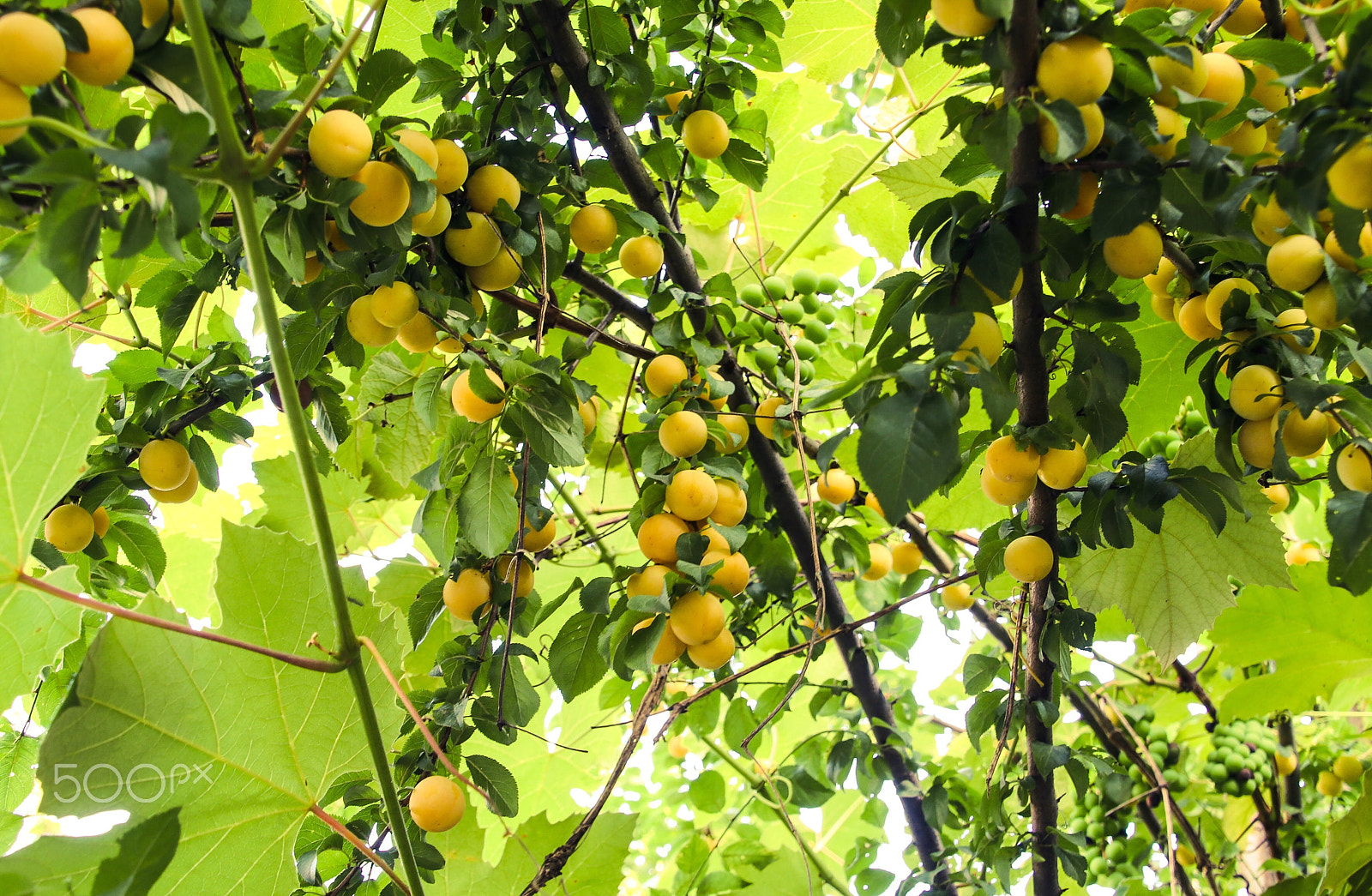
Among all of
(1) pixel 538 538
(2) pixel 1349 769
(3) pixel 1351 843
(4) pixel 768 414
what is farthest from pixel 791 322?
(2) pixel 1349 769

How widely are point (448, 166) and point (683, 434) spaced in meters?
0.35

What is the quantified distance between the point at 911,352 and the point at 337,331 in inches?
23.4

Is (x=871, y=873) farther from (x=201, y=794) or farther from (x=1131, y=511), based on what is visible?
(x=201, y=794)

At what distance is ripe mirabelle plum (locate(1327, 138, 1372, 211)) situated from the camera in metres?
0.48

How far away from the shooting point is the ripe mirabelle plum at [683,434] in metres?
0.90

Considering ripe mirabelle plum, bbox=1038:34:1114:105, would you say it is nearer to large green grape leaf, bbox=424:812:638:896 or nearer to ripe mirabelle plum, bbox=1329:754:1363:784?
large green grape leaf, bbox=424:812:638:896

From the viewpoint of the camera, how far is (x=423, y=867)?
860 mm

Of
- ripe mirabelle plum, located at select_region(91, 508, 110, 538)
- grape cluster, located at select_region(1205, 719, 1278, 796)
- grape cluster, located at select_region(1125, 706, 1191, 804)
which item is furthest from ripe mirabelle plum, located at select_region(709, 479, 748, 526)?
grape cluster, located at select_region(1205, 719, 1278, 796)

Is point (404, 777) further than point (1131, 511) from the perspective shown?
Yes

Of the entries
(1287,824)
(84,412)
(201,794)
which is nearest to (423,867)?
(201,794)

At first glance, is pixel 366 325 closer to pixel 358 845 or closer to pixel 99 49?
pixel 99 49

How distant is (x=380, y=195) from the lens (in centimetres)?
64

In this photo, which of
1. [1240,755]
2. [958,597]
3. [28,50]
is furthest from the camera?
[1240,755]

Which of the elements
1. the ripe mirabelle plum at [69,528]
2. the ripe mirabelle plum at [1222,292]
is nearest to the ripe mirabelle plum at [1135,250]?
the ripe mirabelle plum at [1222,292]
